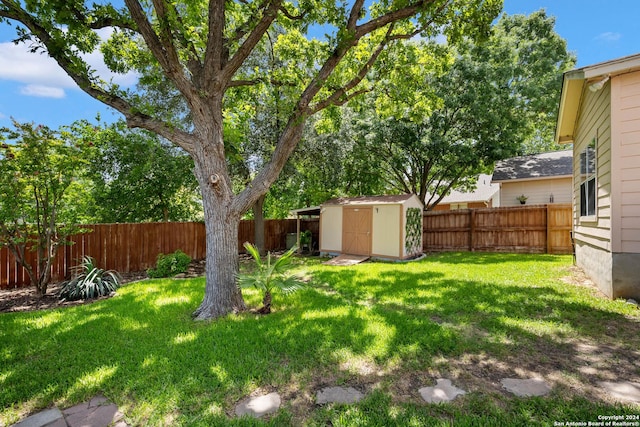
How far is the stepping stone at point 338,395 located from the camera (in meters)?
2.29

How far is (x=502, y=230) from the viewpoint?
11.0 meters

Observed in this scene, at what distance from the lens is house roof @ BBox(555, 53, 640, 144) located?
178 inches

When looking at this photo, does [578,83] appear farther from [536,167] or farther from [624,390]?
[536,167]

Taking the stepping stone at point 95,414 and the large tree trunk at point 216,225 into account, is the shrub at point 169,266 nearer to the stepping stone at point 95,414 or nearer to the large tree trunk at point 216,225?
the large tree trunk at point 216,225

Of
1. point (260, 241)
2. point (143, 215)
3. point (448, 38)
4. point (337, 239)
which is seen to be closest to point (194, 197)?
point (143, 215)

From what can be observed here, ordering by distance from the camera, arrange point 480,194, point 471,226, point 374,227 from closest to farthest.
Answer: point 374,227 < point 471,226 < point 480,194

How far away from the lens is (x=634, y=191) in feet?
14.7

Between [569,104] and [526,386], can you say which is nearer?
[526,386]

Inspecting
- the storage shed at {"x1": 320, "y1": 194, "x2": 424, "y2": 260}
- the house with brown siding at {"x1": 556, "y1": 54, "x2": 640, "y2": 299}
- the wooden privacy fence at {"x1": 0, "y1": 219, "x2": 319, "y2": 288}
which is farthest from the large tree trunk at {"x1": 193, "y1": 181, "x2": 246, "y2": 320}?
the storage shed at {"x1": 320, "y1": 194, "x2": 424, "y2": 260}

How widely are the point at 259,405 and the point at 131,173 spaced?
35.7 feet

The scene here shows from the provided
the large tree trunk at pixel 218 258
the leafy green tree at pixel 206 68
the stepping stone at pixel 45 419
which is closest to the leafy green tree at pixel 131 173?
the leafy green tree at pixel 206 68

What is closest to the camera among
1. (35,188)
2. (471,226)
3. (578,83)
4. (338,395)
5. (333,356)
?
(338,395)

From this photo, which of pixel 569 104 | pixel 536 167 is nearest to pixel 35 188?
pixel 569 104

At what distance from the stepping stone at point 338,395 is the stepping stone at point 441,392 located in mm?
499
